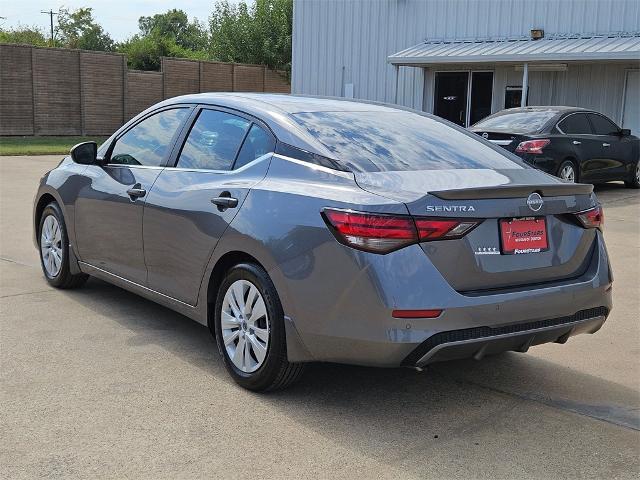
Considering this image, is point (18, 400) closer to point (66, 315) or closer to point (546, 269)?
point (66, 315)

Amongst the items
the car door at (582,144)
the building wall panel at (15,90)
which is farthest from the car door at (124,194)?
the building wall panel at (15,90)

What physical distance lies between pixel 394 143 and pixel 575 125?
9.67 meters

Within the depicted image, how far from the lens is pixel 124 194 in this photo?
5.14m

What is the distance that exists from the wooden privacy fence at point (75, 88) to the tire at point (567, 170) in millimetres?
19886

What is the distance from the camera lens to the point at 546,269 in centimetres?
383

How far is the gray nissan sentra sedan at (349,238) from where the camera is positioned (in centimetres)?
350

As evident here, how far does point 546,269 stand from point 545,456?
0.91m

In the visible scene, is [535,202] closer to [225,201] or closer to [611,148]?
[225,201]

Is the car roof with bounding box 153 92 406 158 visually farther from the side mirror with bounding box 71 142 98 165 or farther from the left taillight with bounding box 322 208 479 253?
the side mirror with bounding box 71 142 98 165

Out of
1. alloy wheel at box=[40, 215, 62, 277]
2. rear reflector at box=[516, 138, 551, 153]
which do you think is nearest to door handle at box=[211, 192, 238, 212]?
alloy wheel at box=[40, 215, 62, 277]

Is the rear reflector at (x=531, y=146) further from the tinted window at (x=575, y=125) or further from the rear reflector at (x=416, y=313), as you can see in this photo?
the rear reflector at (x=416, y=313)

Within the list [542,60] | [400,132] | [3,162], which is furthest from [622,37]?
[400,132]

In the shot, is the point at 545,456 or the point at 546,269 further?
the point at 546,269

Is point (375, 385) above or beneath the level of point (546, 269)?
beneath
